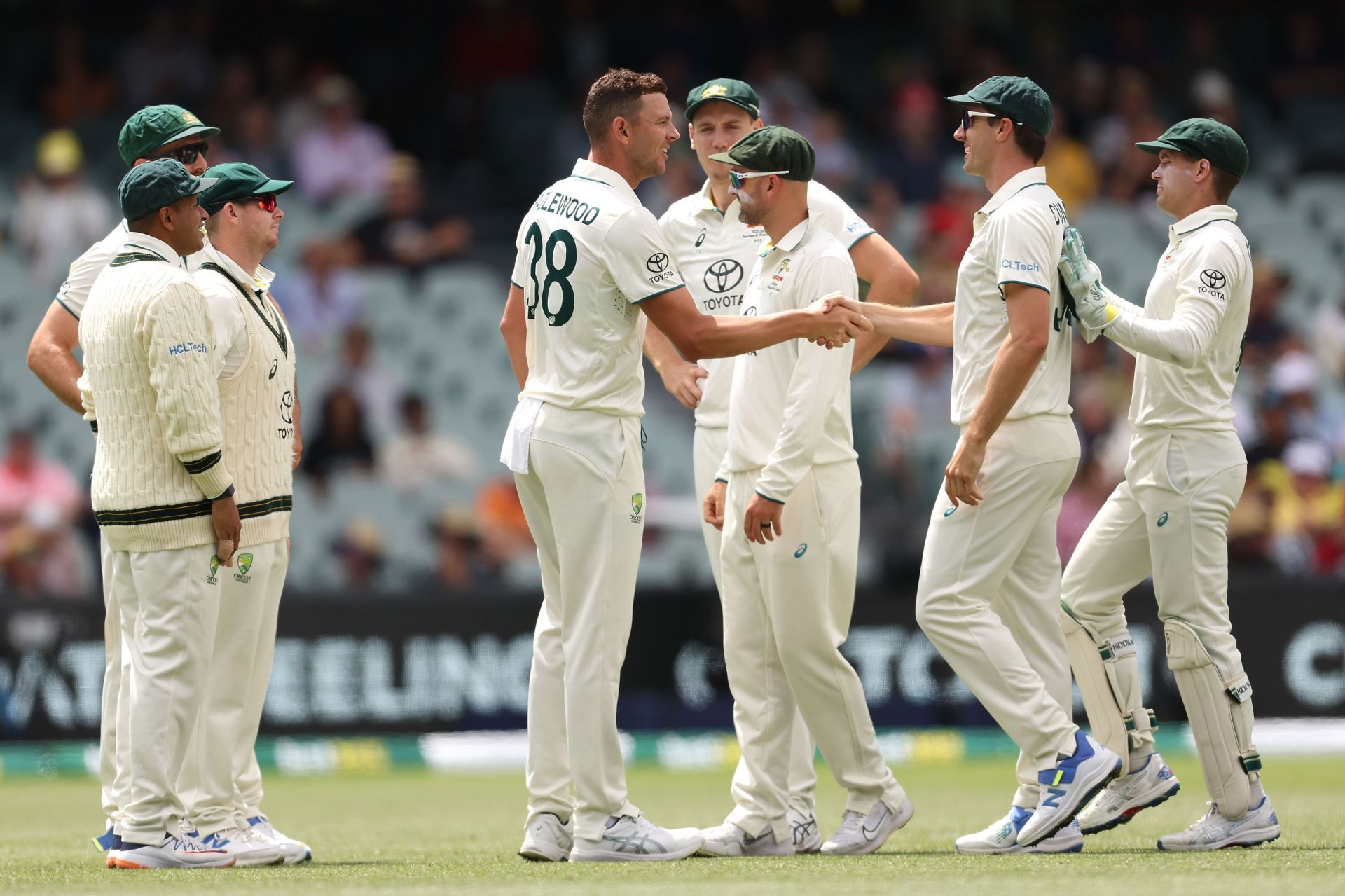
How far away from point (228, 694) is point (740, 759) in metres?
1.93

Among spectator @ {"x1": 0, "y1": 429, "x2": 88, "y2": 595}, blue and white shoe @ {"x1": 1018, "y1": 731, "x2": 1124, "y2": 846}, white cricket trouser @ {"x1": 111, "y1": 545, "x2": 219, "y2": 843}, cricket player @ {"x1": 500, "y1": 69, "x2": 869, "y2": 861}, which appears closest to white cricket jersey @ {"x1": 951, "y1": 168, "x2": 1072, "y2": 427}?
cricket player @ {"x1": 500, "y1": 69, "x2": 869, "y2": 861}

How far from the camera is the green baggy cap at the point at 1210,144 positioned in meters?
6.82

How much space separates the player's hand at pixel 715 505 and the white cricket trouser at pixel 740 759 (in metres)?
0.09

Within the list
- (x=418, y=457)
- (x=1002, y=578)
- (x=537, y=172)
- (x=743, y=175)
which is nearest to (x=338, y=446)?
(x=418, y=457)

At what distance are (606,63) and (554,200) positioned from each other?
1155cm

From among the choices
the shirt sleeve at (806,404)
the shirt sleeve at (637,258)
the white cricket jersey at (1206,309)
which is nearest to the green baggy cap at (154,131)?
the shirt sleeve at (637,258)

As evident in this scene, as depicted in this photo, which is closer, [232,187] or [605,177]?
[605,177]

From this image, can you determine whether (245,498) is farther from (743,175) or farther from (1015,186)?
(1015,186)

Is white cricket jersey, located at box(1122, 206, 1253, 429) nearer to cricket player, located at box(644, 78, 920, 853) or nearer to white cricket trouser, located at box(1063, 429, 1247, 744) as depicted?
white cricket trouser, located at box(1063, 429, 1247, 744)

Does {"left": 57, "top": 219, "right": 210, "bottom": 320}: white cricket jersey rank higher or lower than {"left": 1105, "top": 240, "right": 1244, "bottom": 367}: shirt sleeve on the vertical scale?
higher

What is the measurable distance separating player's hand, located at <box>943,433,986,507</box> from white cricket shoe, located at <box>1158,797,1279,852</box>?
143 centimetres

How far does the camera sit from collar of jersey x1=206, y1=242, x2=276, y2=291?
679 cm

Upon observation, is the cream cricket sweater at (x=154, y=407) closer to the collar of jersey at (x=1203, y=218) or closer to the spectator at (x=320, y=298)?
the collar of jersey at (x=1203, y=218)

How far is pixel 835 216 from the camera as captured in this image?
732cm
